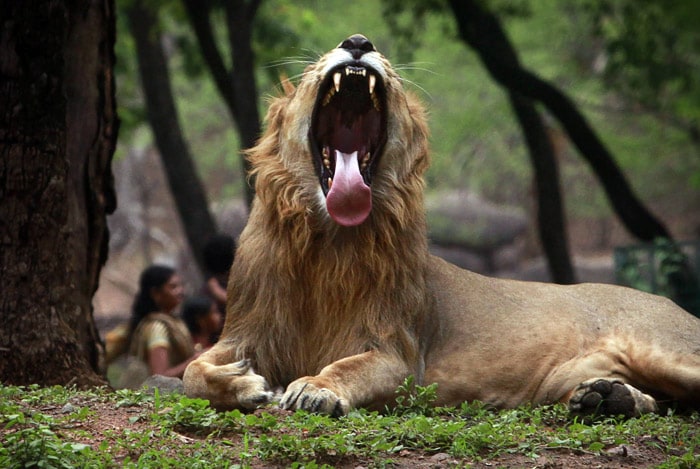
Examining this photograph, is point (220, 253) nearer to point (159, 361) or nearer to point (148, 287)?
point (148, 287)

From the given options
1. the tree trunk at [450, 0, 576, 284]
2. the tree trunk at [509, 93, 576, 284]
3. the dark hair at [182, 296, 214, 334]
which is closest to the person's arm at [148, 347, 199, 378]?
the dark hair at [182, 296, 214, 334]

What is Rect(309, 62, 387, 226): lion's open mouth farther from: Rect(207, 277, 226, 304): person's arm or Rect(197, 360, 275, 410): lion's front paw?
Rect(207, 277, 226, 304): person's arm

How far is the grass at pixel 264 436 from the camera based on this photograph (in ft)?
13.0

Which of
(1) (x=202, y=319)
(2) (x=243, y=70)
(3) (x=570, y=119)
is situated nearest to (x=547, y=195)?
(3) (x=570, y=119)

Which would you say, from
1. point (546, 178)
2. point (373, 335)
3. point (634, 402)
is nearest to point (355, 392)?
point (373, 335)

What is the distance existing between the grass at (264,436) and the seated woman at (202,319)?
4.15m

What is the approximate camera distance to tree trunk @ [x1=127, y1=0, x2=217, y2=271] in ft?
43.1

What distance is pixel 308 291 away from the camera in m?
5.32

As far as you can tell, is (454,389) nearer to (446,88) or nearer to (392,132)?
(392,132)

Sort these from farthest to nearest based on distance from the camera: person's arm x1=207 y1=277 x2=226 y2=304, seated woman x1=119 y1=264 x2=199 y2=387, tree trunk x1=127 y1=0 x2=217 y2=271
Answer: tree trunk x1=127 y1=0 x2=217 y2=271
person's arm x1=207 y1=277 x2=226 y2=304
seated woman x1=119 y1=264 x2=199 y2=387

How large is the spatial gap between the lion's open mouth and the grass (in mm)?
1035

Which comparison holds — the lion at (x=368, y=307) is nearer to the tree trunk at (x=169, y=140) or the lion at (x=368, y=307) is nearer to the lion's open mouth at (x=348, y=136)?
the lion's open mouth at (x=348, y=136)

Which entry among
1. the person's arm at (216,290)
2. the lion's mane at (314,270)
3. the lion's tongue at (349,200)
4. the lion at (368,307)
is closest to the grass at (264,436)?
the lion at (368,307)

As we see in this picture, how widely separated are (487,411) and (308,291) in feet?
3.55
